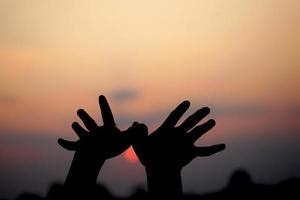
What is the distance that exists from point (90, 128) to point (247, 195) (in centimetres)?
747

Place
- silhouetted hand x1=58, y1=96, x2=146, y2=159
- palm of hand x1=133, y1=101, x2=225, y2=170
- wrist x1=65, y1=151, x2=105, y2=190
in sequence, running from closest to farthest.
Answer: palm of hand x1=133, y1=101, x2=225, y2=170 → silhouetted hand x1=58, y1=96, x2=146, y2=159 → wrist x1=65, y1=151, x2=105, y2=190

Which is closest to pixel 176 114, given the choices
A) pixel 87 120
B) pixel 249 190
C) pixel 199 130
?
pixel 199 130

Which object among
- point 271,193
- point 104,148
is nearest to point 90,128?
point 104,148

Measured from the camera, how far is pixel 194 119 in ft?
9.87

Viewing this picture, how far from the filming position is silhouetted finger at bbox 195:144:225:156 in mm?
3095

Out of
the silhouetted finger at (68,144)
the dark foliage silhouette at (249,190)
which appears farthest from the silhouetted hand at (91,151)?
the dark foliage silhouette at (249,190)

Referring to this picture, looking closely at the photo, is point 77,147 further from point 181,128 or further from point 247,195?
point 247,195

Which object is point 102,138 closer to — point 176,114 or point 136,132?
point 136,132

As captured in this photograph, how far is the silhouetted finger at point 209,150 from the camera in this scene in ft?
10.2

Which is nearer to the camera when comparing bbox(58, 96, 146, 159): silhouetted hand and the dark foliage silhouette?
bbox(58, 96, 146, 159): silhouetted hand

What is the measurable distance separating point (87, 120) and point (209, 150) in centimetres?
122

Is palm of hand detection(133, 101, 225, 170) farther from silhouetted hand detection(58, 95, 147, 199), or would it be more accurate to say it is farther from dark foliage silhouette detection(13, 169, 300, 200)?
Result: dark foliage silhouette detection(13, 169, 300, 200)

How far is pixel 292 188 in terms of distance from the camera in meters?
13.2

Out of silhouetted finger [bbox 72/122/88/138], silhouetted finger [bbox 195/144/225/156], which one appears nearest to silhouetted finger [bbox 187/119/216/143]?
silhouetted finger [bbox 195/144/225/156]
